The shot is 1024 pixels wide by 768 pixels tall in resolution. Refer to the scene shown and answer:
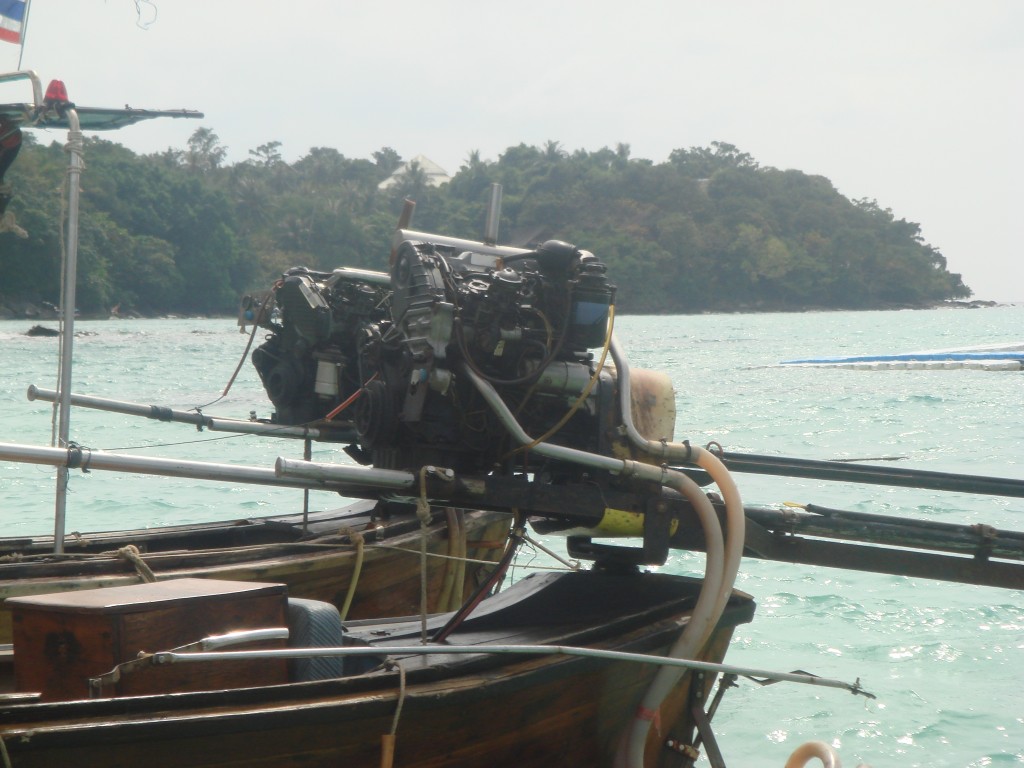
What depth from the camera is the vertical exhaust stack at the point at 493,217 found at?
495cm

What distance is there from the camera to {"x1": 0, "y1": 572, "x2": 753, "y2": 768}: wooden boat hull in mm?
3207

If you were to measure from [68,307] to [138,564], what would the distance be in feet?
3.86

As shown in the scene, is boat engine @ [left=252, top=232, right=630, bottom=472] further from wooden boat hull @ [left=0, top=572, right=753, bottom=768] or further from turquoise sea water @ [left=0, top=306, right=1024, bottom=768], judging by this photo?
turquoise sea water @ [left=0, top=306, right=1024, bottom=768]

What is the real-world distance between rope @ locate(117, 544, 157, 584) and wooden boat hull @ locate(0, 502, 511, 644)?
0.02 meters

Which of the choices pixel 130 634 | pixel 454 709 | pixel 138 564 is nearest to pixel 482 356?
pixel 454 709

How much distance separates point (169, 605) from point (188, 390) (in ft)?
86.0

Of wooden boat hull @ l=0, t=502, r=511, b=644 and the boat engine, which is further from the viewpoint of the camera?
wooden boat hull @ l=0, t=502, r=511, b=644

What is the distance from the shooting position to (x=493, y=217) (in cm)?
507

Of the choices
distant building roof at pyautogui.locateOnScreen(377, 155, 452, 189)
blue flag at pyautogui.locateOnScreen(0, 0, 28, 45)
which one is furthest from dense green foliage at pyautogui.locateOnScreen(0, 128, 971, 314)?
blue flag at pyautogui.locateOnScreen(0, 0, 28, 45)

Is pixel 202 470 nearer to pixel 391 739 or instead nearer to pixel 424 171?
pixel 391 739

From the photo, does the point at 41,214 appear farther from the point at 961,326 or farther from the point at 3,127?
the point at 961,326

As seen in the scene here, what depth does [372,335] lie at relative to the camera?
4785mm

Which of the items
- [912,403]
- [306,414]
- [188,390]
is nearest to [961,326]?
[912,403]

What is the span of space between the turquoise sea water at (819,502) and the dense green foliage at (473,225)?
24.9 ft
